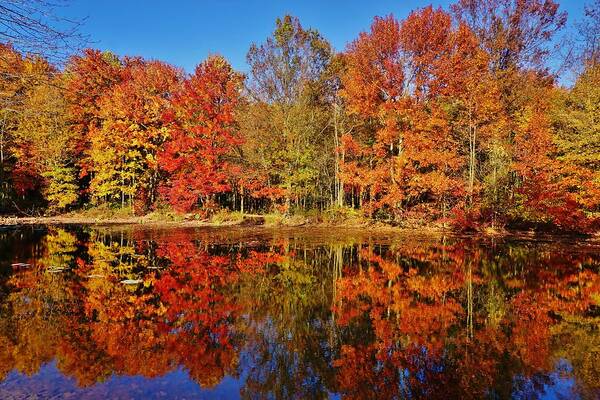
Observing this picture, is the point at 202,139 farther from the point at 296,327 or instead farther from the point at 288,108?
the point at 296,327

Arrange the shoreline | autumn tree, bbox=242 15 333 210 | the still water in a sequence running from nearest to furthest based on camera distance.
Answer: the still water < the shoreline < autumn tree, bbox=242 15 333 210

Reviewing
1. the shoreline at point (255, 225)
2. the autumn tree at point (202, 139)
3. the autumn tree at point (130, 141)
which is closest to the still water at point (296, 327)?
the shoreline at point (255, 225)

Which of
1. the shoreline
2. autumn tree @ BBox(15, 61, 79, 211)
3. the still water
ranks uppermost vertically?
autumn tree @ BBox(15, 61, 79, 211)

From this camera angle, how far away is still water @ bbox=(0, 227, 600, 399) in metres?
5.47

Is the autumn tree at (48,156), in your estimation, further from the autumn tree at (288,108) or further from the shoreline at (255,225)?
the autumn tree at (288,108)

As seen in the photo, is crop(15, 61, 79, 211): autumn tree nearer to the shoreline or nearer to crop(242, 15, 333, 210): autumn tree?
the shoreline

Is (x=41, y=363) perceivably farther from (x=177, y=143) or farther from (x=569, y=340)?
(x=177, y=143)

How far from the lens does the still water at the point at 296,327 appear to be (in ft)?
17.9

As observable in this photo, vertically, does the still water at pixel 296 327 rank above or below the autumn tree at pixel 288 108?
below

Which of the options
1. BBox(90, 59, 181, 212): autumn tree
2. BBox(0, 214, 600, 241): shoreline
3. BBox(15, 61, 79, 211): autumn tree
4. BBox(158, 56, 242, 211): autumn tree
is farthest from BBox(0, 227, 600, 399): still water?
BBox(15, 61, 79, 211): autumn tree

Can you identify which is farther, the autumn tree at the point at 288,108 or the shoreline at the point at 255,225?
the autumn tree at the point at 288,108

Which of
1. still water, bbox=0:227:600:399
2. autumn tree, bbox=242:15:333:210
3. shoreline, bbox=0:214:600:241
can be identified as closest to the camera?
still water, bbox=0:227:600:399

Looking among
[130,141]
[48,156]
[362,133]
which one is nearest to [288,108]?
[362,133]

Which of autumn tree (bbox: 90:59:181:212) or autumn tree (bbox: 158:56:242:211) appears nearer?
autumn tree (bbox: 158:56:242:211)
